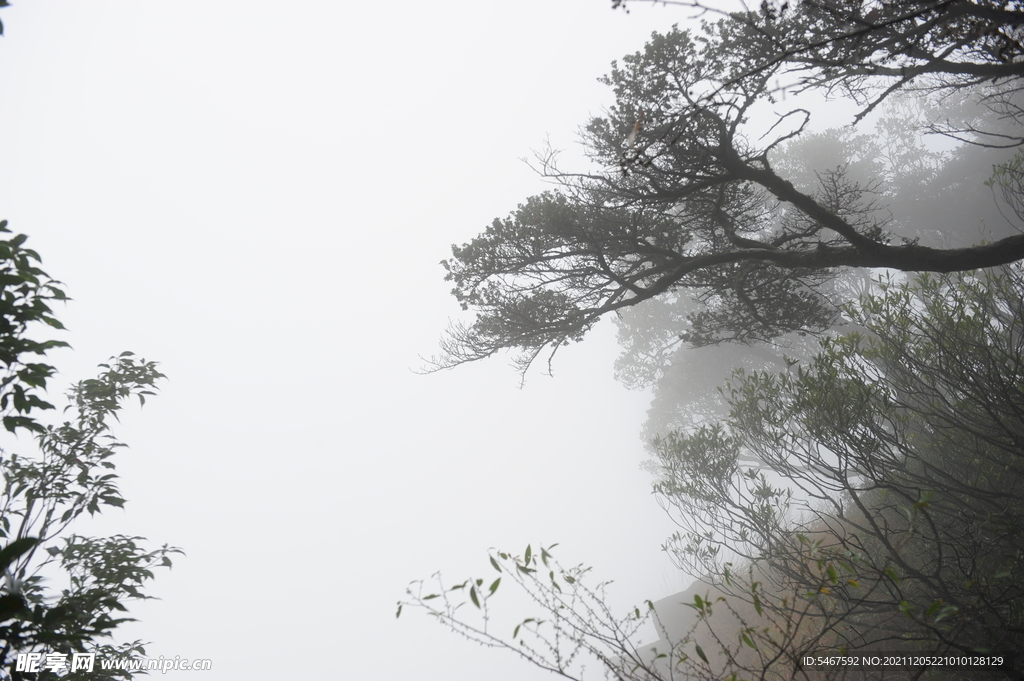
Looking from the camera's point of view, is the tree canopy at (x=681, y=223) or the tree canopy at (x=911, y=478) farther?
the tree canopy at (x=681, y=223)

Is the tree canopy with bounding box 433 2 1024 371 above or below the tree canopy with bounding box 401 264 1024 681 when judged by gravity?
above

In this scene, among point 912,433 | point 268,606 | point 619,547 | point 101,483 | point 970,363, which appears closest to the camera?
point 101,483

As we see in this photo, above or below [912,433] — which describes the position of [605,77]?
above

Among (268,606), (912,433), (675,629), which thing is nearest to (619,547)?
(675,629)

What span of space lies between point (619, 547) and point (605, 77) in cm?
10856

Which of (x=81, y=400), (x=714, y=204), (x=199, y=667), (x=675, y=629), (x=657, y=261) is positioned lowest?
(x=675, y=629)

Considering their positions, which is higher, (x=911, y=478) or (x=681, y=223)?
(x=681, y=223)

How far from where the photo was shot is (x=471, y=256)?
22.1 ft

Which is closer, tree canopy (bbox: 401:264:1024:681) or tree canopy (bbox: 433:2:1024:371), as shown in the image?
tree canopy (bbox: 401:264:1024:681)

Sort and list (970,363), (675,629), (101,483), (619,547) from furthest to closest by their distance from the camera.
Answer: (619,547) < (675,629) < (970,363) < (101,483)

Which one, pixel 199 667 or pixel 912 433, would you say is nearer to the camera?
pixel 199 667

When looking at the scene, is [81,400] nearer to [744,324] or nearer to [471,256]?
[471,256]

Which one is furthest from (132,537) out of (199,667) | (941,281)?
(941,281)

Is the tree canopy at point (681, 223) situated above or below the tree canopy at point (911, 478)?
above
